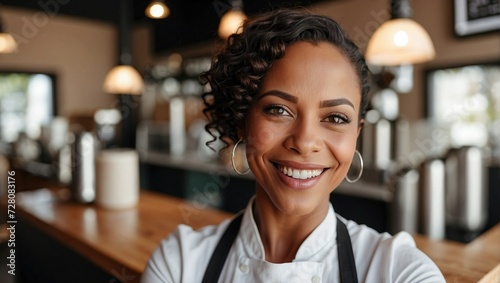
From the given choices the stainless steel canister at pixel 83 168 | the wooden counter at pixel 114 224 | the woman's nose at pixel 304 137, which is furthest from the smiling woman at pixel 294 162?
the stainless steel canister at pixel 83 168

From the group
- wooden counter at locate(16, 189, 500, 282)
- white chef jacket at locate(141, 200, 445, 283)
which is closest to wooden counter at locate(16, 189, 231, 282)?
wooden counter at locate(16, 189, 500, 282)

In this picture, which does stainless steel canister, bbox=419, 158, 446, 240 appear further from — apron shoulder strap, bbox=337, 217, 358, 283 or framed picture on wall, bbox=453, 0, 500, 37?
framed picture on wall, bbox=453, 0, 500, 37

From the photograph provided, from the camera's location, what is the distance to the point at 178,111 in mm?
5242

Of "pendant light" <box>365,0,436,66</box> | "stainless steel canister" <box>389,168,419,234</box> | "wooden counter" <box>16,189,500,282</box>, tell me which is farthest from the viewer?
"stainless steel canister" <box>389,168,419,234</box>

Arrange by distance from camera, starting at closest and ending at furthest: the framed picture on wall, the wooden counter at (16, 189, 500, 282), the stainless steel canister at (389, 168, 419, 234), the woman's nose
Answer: the woman's nose
the wooden counter at (16, 189, 500, 282)
the stainless steel canister at (389, 168, 419, 234)
the framed picture on wall

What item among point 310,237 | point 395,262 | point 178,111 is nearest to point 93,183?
point 310,237

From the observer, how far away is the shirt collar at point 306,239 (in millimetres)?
950

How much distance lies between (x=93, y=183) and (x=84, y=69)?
6.16 meters

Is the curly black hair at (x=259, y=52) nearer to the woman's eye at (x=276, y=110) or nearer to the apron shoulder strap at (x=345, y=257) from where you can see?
the woman's eye at (x=276, y=110)

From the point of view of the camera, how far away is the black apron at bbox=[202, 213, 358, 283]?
89 centimetres

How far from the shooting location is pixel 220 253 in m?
1.01

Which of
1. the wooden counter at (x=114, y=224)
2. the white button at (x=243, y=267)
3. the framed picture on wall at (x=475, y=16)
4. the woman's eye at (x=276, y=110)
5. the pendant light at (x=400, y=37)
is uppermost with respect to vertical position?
the framed picture on wall at (x=475, y=16)

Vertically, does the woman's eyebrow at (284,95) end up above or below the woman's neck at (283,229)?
above

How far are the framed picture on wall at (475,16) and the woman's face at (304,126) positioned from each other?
300 centimetres
